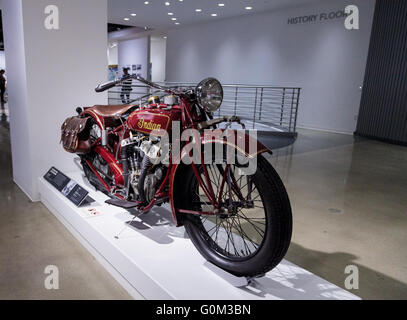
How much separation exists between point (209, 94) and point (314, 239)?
66.9 inches

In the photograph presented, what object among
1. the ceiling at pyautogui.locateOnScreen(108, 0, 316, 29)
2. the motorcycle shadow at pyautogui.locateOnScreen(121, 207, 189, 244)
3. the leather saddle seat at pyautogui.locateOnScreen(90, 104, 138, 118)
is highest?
the ceiling at pyautogui.locateOnScreen(108, 0, 316, 29)

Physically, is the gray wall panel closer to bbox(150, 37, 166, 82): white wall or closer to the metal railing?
the metal railing

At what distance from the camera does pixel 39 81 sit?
3.04 metres

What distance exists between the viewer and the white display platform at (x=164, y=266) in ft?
5.37

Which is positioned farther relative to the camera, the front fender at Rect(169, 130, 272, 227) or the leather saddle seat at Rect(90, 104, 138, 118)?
the leather saddle seat at Rect(90, 104, 138, 118)

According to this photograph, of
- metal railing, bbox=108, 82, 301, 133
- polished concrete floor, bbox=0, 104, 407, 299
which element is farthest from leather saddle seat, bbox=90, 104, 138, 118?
metal railing, bbox=108, 82, 301, 133

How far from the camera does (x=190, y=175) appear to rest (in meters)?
1.93

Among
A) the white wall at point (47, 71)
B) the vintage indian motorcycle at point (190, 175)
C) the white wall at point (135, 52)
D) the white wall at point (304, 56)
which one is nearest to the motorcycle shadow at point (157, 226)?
the vintage indian motorcycle at point (190, 175)

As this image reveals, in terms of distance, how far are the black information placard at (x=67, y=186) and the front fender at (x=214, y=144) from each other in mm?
1010

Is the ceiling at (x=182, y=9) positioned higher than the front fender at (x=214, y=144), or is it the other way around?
the ceiling at (x=182, y=9)

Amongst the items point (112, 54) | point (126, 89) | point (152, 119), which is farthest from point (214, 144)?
point (112, 54)

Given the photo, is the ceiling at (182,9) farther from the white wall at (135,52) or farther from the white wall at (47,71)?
the white wall at (47,71)

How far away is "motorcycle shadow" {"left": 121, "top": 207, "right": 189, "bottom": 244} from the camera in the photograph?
220 centimetres
